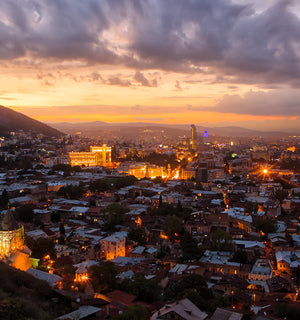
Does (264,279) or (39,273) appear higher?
(39,273)

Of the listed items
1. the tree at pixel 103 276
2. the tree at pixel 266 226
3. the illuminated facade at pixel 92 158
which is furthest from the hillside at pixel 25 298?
the illuminated facade at pixel 92 158

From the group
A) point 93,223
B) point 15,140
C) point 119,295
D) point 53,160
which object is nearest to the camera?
point 119,295

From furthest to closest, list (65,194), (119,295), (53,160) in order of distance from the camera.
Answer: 1. (53,160)
2. (65,194)
3. (119,295)

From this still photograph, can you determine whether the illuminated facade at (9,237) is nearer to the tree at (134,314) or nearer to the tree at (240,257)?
the tree at (134,314)

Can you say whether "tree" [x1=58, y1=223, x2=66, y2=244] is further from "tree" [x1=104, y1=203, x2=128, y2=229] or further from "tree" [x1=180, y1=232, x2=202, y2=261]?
"tree" [x1=180, y1=232, x2=202, y2=261]

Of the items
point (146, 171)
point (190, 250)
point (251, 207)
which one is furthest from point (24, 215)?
point (146, 171)

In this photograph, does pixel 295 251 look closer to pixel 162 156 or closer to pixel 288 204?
pixel 288 204

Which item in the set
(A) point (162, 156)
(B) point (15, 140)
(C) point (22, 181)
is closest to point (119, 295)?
(C) point (22, 181)

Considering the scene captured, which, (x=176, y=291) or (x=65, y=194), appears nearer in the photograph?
(x=176, y=291)
